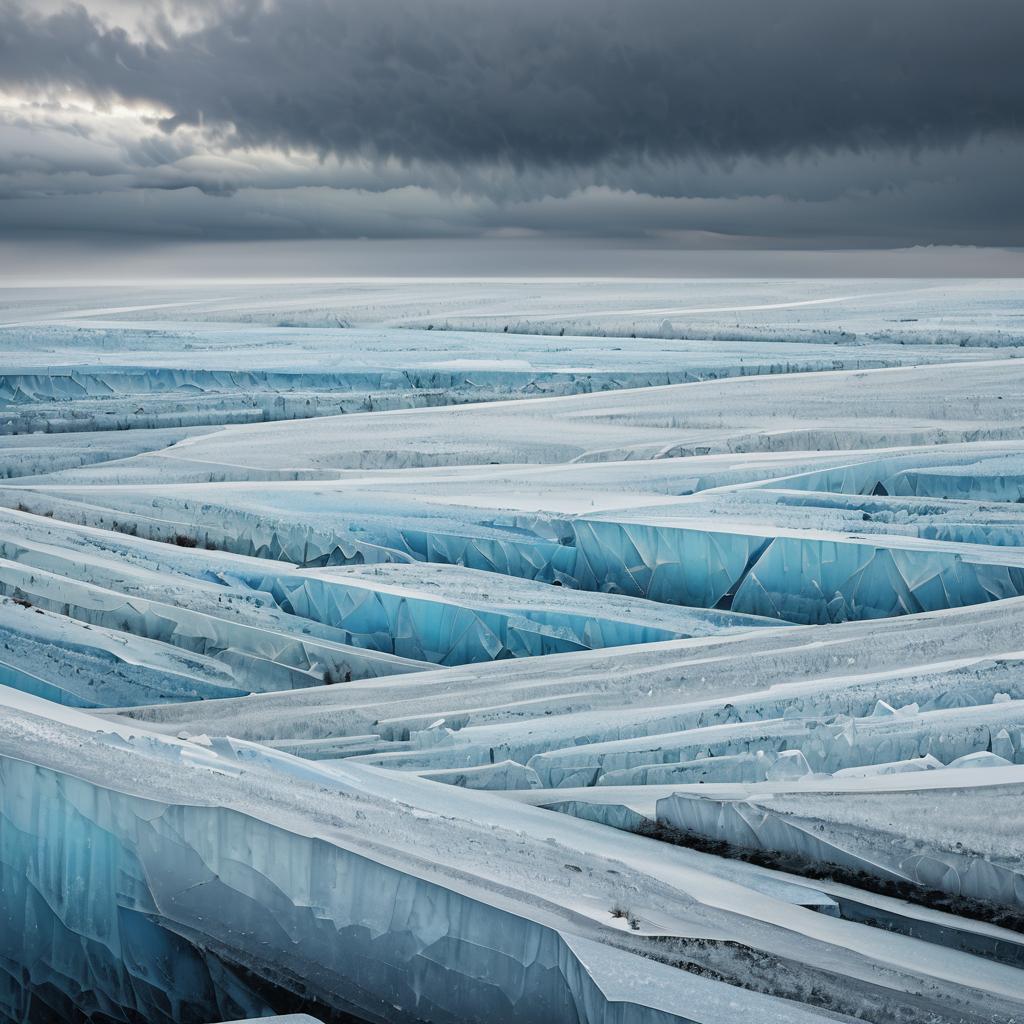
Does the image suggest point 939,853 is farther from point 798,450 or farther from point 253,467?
point 253,467

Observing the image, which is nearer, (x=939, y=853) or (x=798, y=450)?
(x=939, y=853)

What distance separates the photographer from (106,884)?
2.39m

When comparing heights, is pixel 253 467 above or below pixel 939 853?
above

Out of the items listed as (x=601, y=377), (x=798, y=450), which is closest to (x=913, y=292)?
(x=601, y=377)

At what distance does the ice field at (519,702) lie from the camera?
2.21m

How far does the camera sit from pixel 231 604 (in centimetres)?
441

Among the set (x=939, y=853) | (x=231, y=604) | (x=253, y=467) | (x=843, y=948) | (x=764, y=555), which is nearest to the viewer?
(x=843, y=948)

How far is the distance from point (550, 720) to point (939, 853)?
47.5 inches

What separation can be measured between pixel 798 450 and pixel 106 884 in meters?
4.83

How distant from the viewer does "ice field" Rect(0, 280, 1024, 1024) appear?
2213mm

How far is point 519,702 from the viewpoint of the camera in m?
3.59

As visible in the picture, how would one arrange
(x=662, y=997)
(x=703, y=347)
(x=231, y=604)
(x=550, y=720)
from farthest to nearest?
(x=703, y=347)
(x=231, y=604)
(x=550, y=720)
(x=662, y=997)

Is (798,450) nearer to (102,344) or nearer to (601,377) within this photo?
(601,377)

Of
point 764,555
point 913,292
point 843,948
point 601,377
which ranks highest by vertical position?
point 913,292
